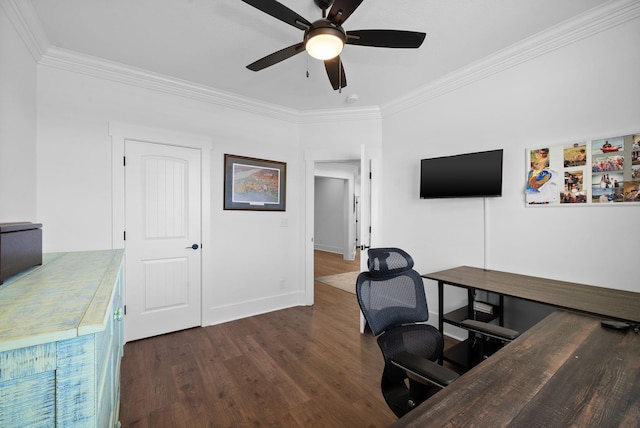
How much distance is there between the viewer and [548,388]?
2.80 ft

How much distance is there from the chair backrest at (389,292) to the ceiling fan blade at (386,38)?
4.32 feet

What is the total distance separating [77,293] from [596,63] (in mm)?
3360

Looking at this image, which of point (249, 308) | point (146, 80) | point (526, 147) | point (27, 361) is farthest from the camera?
point (249, 308)

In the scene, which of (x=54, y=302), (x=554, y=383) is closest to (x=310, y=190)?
(x=54, y=302)

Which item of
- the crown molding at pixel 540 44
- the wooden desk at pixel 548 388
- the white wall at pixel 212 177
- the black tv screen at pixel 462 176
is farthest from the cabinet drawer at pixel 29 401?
the crown molding at pixel 540 44

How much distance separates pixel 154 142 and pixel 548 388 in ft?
11.3

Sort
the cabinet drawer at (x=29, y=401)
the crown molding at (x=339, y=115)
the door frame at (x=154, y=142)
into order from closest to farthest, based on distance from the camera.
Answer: the cabinet drawer at (x=29, y=401) → the door frame at (x=154, y=142) → the crown molding at (x=339, y=115)

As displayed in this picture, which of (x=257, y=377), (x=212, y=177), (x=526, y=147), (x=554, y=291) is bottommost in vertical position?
(x=257, y=377)

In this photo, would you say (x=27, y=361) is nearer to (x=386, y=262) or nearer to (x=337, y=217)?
(x=386, y=262)

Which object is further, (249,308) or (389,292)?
(249,308)

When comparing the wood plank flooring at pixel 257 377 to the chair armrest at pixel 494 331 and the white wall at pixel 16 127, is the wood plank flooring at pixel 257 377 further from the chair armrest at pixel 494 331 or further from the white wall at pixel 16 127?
the white wall at pixel 16 127

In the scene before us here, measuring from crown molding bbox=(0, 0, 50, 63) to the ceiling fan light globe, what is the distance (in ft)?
6.49

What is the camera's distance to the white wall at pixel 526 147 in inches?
75.1

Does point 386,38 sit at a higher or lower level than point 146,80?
lower
